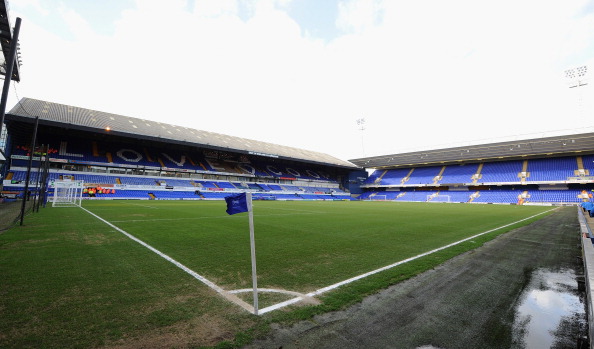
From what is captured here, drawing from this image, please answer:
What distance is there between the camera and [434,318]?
3.18 metres

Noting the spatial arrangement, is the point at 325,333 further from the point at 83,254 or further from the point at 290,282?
the point at 83,254

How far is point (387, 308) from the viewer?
135 inches

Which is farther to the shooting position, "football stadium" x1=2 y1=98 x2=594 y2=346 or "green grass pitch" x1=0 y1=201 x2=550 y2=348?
"football stadium" x1=2 y1=98 x2=594 y2=346

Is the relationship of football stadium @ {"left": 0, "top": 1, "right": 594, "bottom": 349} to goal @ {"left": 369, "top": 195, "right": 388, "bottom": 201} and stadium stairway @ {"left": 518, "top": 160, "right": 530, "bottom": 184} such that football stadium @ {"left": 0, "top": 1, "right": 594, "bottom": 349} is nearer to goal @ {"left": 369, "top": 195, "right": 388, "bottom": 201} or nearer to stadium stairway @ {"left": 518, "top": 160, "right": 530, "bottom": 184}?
stadium stairway @ {"left": 518, "top": 160, "right": 530, "bottom": 184}

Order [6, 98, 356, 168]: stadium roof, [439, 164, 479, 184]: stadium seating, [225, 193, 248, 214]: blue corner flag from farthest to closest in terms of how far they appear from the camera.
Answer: [439, 164, 479, 184]: stadium seating
[6, 98, 356, 168]: stadium roof
[225, 193, 248, 214]: blue corner flag

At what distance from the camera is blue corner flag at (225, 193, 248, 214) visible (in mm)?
3531

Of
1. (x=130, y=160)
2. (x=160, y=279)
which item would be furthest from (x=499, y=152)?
(x=130, y=160)

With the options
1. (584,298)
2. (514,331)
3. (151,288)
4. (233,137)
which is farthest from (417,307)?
(233,137)

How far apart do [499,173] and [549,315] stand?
59.4m

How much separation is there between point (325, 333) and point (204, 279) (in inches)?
101

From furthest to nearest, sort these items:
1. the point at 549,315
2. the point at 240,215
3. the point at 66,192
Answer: the point at 66,192 < the point at 240,215 < the point at 549,315

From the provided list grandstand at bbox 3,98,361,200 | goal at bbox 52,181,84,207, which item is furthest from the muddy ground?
grandstand at bbox 3,98,361,200

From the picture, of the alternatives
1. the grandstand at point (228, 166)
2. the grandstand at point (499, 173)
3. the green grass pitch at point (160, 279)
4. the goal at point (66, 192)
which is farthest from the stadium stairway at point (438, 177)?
the goal at point (66, 192)

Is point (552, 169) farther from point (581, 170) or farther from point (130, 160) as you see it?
point (130, 160)
